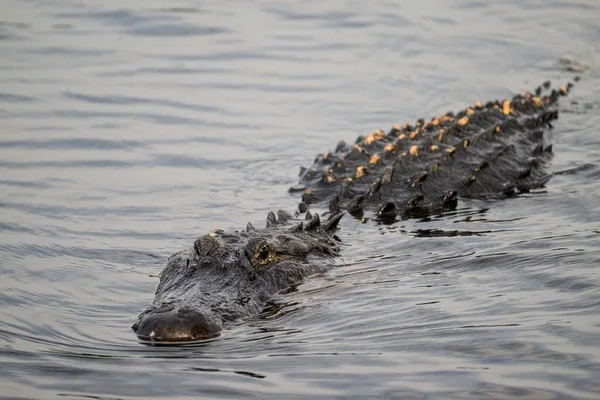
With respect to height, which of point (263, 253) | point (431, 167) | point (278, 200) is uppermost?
point (431, 167)

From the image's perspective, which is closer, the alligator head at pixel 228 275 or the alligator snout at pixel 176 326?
the alligator snout at pixel 176 326

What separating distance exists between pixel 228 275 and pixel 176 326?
43.1 inches

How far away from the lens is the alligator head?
6.70m

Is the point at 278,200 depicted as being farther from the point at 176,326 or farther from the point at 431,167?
the point at 176,326

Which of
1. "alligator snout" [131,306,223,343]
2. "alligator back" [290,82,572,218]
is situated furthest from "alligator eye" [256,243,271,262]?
"alligator back" [290,82,572,218]

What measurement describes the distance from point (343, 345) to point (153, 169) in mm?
5666

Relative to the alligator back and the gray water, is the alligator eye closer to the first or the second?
the gray water

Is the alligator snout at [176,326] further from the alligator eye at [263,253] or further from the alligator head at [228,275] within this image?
the alligator eye at [263,253]

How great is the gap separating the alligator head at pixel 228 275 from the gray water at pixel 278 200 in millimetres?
157

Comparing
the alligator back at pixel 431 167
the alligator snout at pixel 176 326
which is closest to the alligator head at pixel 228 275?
the alligator snout at pixel 176 326

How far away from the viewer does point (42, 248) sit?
910 centimetres

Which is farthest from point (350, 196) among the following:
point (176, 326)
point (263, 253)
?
point (176, 326)

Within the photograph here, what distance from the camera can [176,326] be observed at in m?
6.60

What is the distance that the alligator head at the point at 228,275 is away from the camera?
22.0 ft
